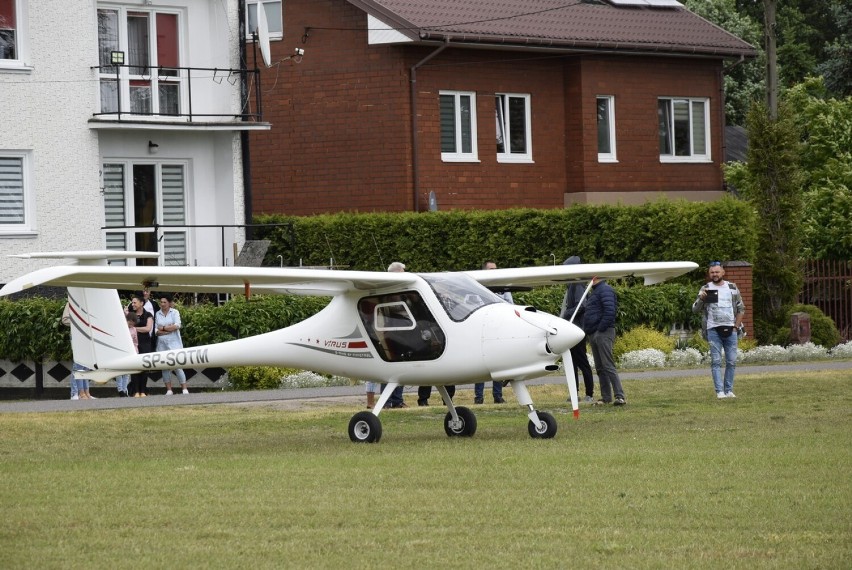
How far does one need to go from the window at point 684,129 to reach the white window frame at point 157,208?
12642mm

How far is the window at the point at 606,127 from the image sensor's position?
36875 millimetres

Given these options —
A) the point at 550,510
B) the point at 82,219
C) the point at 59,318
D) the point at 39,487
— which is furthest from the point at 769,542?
the point at 82,219

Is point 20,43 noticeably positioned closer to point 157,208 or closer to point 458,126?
point 157,208

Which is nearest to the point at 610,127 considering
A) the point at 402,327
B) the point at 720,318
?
the point at 720,318

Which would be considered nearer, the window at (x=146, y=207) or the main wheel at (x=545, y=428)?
the main wheel at (x=545, y=428)

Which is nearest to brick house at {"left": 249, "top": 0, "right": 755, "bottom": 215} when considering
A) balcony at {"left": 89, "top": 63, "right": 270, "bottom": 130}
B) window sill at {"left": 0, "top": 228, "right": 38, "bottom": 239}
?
balcony at {"left": 89, "top": 63, "right": 270, "bottom": 130}

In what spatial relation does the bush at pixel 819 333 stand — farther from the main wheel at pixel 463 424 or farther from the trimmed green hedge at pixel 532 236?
the main wheel at pixel 463 424

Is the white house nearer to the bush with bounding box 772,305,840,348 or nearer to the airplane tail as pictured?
the bush with bounding box 772,305,840,348

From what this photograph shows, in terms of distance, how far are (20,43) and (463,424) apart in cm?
1564

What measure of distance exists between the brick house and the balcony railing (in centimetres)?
319

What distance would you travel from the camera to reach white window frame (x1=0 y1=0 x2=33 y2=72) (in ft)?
93.9

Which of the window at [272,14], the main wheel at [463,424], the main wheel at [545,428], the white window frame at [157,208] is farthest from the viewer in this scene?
the window at [272,14]

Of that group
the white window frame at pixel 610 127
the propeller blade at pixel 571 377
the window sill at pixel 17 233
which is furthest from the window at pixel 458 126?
the propeller blade at pixel 571 377

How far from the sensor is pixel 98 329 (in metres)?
17.0
